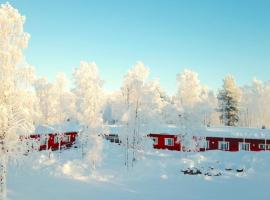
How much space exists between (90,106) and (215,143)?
2201 centimetres

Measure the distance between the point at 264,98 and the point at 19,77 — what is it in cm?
6886

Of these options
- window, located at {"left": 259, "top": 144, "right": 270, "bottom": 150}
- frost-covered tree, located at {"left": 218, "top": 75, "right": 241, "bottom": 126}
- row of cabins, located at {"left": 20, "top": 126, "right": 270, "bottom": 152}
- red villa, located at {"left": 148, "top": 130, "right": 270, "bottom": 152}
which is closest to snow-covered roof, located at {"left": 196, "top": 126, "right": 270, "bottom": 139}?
row of cabins, located at {"left": 20, "top": 126, "right": 270, "bottom": 152}

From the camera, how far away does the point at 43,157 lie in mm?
39594

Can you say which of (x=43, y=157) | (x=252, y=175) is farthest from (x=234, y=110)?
(x=43, y=157)

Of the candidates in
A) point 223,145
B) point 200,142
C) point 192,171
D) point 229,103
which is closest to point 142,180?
point 192,171

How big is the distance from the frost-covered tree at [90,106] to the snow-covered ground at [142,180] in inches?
92.9

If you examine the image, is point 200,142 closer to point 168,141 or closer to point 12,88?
point 168,141

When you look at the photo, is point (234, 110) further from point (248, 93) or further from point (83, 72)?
point (83, 72)

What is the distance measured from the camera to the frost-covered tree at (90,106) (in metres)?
34.2

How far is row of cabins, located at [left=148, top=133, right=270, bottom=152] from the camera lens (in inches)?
1834

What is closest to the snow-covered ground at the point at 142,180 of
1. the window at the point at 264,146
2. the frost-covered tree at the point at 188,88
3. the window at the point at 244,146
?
the window at the point at 264,146

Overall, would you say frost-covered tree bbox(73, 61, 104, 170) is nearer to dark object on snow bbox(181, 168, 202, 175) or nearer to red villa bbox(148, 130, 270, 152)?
dark object on snow bbox(181, 168, 202, 175)

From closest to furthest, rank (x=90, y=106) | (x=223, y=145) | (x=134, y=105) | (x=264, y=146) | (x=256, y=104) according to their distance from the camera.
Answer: (x=90, y=106) → (x=134, y=105) → (x=264, y=146) → (x=223, y=145) → (x=256, y=104)

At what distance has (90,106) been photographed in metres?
36.3
